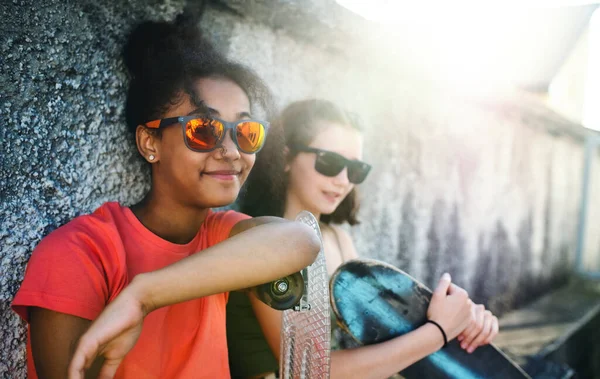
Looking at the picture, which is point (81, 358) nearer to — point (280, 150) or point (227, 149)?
point (227, 149)

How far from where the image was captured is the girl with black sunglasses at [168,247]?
1.39 metres

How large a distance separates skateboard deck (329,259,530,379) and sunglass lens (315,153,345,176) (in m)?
0.51

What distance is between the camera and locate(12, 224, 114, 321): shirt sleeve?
1.41 metres

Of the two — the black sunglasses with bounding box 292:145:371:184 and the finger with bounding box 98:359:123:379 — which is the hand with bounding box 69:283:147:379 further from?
the black sunglasses with bounding box 292:145:371:184

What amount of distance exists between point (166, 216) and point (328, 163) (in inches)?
41.8

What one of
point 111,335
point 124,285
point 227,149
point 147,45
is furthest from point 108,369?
point 147,45

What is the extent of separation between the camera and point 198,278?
4.57 feet

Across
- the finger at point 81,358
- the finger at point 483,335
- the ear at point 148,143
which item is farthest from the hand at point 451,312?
the finger at point 81,358

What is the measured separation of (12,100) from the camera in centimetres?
181

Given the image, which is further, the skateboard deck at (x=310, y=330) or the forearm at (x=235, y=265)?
the skateboard deck at (x=310, y=330)

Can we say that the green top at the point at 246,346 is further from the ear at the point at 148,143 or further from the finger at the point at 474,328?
the finger at the point at 474,328

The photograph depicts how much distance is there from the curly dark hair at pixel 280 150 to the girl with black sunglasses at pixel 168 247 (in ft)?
1.58

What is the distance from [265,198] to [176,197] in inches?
35.1

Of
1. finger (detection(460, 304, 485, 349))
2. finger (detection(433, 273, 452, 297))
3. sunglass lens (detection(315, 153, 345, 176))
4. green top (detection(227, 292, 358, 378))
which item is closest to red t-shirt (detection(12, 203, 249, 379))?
green top (detection(227, 292, 358, 378))
